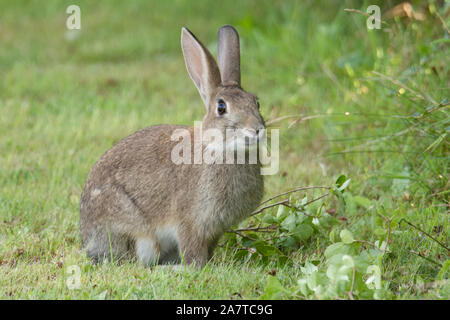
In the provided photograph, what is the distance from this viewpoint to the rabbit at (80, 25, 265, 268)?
414 centimetres

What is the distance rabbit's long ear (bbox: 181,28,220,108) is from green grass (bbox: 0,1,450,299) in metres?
1.10

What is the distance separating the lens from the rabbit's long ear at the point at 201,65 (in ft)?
13.8

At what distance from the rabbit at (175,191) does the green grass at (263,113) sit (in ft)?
0.64

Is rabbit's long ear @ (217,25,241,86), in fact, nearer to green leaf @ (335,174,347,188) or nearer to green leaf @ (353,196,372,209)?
green leaf @ (335,174,347,188)

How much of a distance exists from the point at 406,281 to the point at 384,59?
121 inches

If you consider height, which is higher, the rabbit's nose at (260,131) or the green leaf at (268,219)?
the rabbit's nose at (260,131)

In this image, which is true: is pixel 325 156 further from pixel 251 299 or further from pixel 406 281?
pixel 251 299

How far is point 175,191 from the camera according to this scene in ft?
14.1

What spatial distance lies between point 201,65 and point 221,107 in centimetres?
44

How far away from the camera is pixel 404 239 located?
4.39 meters

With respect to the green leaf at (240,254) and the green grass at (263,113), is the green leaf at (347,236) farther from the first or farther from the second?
the green leaf at (240,254)

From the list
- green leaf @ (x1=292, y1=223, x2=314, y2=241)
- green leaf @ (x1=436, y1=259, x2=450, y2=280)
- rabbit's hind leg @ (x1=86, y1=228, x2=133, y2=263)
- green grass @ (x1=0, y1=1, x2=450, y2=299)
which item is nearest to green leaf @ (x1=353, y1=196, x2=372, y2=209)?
green grass @ (x1=0, y1=1, x2=450, y2=299)

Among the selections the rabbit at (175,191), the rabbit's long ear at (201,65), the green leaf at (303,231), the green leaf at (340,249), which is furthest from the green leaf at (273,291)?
the rabbit's long ear at (201,65)

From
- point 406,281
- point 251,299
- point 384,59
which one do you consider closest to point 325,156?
point 384,59
